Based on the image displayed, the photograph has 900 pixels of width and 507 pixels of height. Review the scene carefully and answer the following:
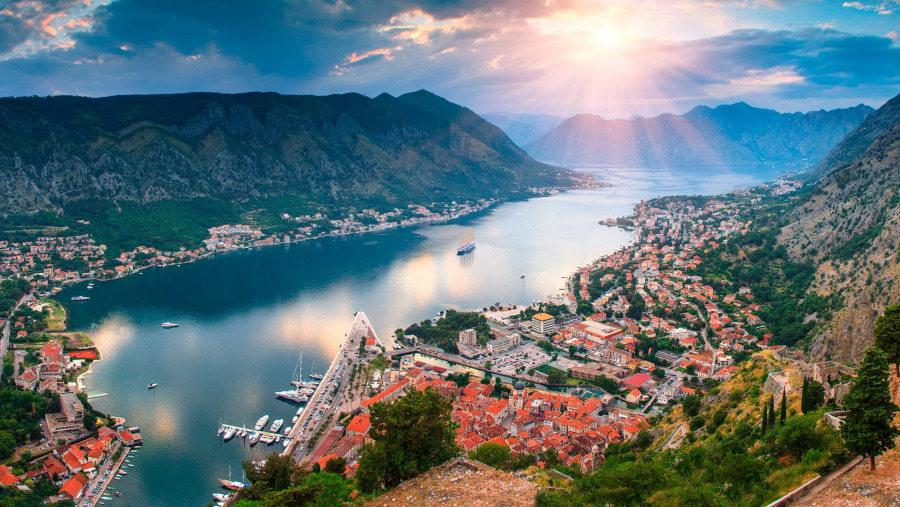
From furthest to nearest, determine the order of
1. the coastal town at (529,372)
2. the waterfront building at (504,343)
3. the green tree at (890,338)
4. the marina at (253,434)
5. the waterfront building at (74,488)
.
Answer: the waterfront building at (504,343) < the marina at (253,434) < the coastal town at (529,372) < the waterfront building at (74,488) < the green tree at (890,338)

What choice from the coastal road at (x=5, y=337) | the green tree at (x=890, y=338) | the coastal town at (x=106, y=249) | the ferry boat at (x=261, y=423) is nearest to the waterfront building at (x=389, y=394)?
the ferry boat at (x=261, y=423)

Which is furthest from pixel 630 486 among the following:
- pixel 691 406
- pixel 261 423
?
pixel 261 423

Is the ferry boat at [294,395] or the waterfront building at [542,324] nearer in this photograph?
the ferry boat at [294,395]

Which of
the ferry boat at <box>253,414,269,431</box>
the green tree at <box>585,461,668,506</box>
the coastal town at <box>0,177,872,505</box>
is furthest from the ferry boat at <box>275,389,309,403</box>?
the green tree at <box>585,461,668,506</box>

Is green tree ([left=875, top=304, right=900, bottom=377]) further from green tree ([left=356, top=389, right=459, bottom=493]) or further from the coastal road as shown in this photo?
the coastal road

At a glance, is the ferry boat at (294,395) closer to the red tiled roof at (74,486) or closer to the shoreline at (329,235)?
the red tiled roof at (74,486)

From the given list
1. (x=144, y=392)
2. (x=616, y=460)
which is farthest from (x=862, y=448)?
(x=144, y=392)
